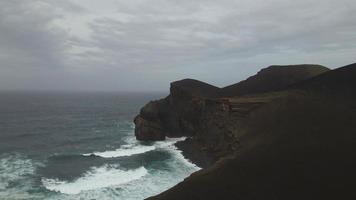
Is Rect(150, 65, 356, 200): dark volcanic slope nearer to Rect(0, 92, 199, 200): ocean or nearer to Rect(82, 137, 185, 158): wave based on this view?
Rect(0, 92, 199, 200): ocean

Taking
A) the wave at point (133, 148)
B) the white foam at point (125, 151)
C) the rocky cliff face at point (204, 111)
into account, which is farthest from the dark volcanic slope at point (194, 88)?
the white foam at point (125, 151)

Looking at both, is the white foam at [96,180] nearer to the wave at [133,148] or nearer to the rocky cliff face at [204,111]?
the wave at [133,148]

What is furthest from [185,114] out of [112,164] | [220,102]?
[112,164]

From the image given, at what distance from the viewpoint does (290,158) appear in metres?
28.0

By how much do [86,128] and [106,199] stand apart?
50043 millimetres

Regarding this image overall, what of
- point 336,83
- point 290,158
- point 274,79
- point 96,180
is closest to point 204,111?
point 274,79

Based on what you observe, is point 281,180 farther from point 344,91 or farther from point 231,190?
point 344,91

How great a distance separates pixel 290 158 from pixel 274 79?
132ft

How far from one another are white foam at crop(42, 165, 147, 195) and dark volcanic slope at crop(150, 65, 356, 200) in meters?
14.6

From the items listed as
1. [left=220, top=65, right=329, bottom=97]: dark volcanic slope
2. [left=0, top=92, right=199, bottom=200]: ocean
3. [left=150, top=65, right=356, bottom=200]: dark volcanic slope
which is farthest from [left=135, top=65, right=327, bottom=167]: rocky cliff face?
[left=150, top=65, right=356, bottom=200]: dark volcanic slope

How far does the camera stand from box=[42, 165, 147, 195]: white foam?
38466mm

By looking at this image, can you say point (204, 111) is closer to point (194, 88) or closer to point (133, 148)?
point (194, 88)

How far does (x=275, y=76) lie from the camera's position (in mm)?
67312

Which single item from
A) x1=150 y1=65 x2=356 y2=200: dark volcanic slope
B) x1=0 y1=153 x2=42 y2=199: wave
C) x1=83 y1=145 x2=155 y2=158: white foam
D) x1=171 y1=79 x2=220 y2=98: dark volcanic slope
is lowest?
x1=0 y1=153 x2=42 y2=199: wave
